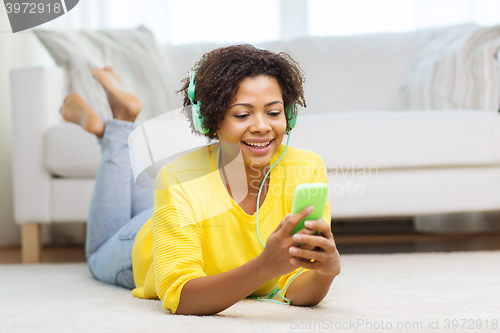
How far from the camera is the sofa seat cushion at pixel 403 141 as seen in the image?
144 centimetres

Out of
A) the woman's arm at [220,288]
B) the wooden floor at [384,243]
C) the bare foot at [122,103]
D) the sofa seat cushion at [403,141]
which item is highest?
the bare foot at [122,103]

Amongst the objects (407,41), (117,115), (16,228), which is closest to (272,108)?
(117,115)

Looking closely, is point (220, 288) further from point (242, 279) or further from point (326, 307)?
point (326, 307)

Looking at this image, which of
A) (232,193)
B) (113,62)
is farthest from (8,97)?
(232,193)

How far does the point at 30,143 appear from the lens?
1.53m

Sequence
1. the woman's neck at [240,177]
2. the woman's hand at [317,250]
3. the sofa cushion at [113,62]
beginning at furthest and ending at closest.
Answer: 1. the sofa cushion at [113,62]
2. the woman's neck at [240,177]
3. the woman's hand at [317,250]

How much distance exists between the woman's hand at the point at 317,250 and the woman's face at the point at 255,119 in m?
0.21

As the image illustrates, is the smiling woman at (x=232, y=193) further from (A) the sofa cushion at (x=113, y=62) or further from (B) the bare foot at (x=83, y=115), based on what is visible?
(A) the sofa cushion at (x=113, y=62)

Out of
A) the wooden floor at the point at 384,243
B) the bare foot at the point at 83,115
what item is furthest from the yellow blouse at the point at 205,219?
the wooden floor at the point at 384,243

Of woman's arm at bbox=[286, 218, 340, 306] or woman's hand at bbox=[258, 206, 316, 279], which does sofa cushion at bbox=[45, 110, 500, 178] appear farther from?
woman's hand at bbox=[258, 206, 316, 279]

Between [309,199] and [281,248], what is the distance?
8 centimetres

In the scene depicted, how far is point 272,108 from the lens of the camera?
79 cm

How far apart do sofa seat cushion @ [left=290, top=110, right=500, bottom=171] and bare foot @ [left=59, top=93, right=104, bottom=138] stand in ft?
1.91

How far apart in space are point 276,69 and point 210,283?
38 cm
